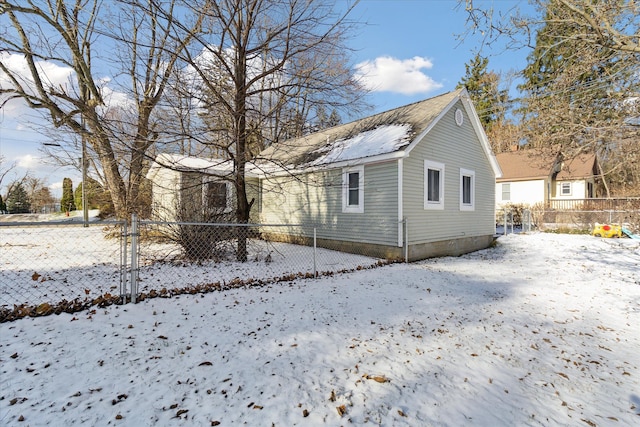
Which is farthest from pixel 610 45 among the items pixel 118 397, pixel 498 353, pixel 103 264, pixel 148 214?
pixel 148 214

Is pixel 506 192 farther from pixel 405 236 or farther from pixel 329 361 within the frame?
pixel 329 361

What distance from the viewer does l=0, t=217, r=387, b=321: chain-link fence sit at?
474 centimetres

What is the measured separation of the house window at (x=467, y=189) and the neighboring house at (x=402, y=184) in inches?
1.6

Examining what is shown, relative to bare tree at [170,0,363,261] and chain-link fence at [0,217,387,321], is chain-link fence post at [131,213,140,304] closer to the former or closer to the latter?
chain-link fence at [0,217,387,321]

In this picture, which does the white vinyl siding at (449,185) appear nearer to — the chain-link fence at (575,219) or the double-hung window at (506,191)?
the chain-link fence at (575,219)

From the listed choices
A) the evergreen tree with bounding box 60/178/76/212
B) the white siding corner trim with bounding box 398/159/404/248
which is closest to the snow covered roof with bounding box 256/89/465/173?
the white siding corner trim with bounding box 398/159/404/248

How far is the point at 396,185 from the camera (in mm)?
8883

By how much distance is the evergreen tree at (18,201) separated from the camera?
30641 mm

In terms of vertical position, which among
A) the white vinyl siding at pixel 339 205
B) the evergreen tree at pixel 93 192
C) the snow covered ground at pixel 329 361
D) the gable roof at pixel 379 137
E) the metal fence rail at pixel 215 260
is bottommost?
the snow covered ground at pixel 329 361

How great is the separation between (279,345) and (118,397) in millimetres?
1571

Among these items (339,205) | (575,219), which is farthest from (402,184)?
(575,219)

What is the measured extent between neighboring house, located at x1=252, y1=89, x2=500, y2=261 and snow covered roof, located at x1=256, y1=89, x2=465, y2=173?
47 mm

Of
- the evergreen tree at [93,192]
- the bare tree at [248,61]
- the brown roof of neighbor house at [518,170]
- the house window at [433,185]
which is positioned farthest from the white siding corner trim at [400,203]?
the brown roof of neighbor house at [518,170]

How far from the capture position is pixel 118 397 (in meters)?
2.52
